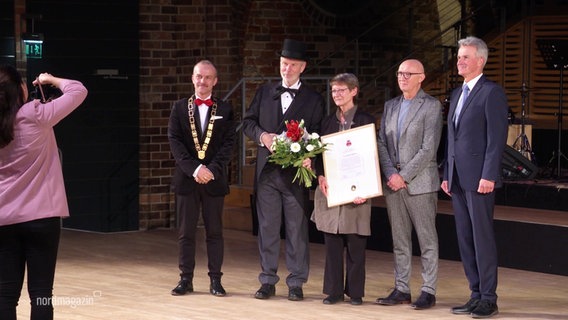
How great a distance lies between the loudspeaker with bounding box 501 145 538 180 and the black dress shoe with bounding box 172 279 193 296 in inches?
141

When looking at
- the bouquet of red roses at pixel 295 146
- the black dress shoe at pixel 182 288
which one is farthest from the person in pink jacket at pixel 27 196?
the black dress shoe at pixel 182 288

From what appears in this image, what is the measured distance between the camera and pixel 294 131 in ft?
22.9

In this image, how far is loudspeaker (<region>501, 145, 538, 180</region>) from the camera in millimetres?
9828

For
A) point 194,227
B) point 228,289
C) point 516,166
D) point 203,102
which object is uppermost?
point 203,102

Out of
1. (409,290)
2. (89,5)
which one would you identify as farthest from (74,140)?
(409,290)

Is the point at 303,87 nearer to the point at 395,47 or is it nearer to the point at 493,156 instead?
the point at 493,156

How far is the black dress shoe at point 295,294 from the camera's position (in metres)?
7.26

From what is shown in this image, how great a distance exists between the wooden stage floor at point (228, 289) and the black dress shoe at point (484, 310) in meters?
0.07

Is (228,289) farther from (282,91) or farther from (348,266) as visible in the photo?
(282,91)

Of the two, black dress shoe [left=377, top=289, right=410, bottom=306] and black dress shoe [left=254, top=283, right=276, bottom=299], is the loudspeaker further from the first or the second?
black dress shoe [left=254, top=283, right=276, bottom=299]

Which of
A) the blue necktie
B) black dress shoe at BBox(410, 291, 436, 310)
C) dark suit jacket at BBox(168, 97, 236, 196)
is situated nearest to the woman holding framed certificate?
black dress shoe at BBox(410, 291, 436, 310)

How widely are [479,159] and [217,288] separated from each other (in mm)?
1974

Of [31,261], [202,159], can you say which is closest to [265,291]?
[202,159]

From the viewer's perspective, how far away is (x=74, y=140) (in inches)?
418
